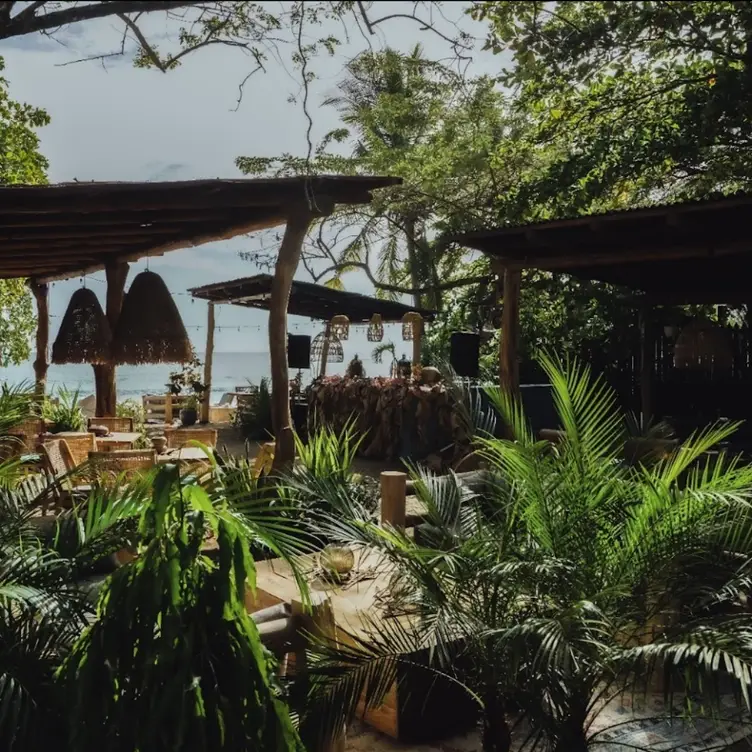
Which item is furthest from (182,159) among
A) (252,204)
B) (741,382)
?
(741,382)

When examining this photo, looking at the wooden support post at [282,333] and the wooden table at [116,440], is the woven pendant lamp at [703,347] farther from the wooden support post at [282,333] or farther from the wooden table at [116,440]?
the wooden table at [116,440]

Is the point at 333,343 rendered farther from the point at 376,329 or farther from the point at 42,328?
the point at 42,328

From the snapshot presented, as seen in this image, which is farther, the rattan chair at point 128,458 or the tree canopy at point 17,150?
the tree canopy at point 17,150

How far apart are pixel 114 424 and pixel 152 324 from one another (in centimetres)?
332

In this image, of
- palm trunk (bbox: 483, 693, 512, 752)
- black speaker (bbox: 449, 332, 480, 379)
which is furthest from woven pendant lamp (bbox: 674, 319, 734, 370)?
palm trunk (bbox: 483, 693, 512, 752)

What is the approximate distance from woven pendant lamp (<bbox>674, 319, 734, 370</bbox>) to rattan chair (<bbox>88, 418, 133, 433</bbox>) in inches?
244

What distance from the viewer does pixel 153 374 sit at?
64.8 metres

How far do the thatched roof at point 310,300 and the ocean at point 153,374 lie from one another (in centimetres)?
116

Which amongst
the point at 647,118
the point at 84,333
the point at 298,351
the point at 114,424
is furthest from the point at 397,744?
the point at 298,351

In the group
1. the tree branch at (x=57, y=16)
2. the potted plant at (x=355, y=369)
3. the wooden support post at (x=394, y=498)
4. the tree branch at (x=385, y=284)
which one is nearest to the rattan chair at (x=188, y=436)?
the wooden support post at (x=394, y=498)

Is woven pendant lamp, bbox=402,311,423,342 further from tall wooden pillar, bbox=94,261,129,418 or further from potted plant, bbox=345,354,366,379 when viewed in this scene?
tall wooden pillar, bbox=94,261,129,418

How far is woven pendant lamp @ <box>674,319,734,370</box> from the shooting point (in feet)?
27.1

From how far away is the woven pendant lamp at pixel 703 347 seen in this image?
27.1 ft

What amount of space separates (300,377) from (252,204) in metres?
9.29
